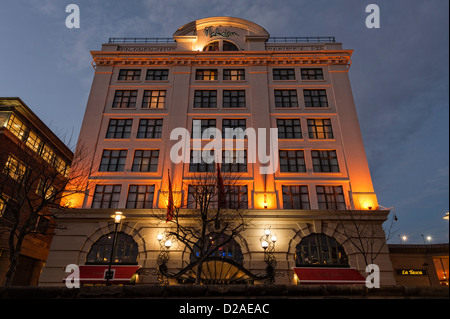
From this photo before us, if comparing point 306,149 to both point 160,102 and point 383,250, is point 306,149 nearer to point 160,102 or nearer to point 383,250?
point 383,250

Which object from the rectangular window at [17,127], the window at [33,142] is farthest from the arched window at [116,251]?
the window at [33,142]

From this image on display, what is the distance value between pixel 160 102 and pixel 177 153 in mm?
6496

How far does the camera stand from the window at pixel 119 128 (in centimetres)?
2633

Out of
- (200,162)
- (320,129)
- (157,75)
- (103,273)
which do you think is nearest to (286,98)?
(320,129)

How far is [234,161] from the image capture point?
24672 mm

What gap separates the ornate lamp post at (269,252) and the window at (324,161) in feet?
24.6

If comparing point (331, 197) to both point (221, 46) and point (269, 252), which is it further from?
point (221, 46)

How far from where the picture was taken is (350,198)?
23094 mm

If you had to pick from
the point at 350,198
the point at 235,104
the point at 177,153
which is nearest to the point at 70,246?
the point at 177,153

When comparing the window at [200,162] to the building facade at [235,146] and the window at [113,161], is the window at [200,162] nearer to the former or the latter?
the building facade at [235,146]

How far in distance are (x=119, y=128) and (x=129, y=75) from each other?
21.8 feet

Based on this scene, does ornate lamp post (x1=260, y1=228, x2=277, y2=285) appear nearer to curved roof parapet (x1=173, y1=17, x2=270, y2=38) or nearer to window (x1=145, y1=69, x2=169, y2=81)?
window (x1=145, y1=69, x2=169, y2=81)

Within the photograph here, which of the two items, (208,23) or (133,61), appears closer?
(133,61)

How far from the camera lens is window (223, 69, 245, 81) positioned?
29.4 meters
